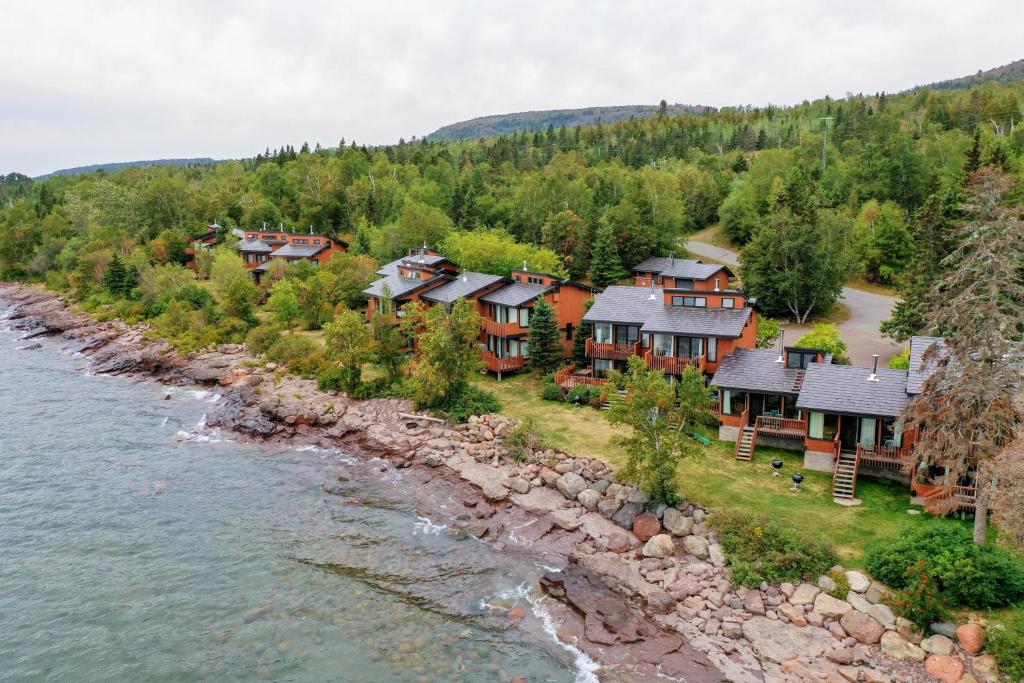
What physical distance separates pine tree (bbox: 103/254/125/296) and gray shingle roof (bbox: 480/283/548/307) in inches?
2249

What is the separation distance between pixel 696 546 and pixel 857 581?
598 centimetres

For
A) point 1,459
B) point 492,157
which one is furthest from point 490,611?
point 492,157

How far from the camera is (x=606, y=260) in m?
67.1

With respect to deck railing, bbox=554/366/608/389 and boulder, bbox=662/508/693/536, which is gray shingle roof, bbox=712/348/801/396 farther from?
boulder, bbox=662/508/693/536

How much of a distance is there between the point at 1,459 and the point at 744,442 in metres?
44.3

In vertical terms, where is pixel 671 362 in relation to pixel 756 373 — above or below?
below

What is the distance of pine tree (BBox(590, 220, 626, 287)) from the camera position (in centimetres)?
6688

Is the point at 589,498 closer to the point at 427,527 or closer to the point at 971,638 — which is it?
the point at 427,527

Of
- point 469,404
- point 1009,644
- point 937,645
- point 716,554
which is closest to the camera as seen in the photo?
point 1009,644

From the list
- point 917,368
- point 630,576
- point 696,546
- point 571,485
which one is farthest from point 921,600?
point 571,485

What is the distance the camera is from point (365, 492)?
34844mm

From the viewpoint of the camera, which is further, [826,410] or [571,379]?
[571,379]

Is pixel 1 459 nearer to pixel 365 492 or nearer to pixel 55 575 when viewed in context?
pixel 55 575

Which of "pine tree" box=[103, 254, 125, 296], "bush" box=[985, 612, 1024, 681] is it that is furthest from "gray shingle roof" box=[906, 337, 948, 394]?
"pine tree" box=[103, 254, 125, 296]
